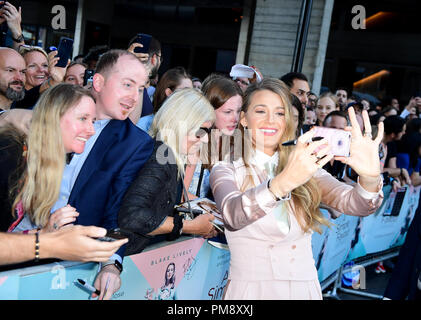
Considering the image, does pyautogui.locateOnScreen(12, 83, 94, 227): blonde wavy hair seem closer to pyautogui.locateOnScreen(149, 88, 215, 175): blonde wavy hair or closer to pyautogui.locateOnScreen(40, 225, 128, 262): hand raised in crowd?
pyautogui.locateOnScreen(40, 225, 128, 262): hand raised in crowd

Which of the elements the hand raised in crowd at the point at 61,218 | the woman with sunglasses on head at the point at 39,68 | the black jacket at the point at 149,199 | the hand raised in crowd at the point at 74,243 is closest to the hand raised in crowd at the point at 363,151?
the black jacket at the point at 149,199

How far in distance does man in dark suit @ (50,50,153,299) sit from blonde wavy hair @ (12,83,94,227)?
0.16 metres

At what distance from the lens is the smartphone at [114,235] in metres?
2.16

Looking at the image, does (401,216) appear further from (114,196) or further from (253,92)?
(114,196)

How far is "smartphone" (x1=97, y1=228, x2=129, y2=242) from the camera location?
2159 millimetres

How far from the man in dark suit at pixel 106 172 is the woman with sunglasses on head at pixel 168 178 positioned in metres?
0.08

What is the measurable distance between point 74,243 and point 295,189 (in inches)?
50.9

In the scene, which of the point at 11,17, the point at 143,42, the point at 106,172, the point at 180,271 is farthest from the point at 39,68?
the point at 180,271

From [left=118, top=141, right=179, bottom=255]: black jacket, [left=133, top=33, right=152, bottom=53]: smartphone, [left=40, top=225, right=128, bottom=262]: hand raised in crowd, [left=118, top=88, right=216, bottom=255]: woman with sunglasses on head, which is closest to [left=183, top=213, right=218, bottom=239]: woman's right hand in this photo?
[left=118, top=88, right=216, bottom=255]: woman with sunglasses on head

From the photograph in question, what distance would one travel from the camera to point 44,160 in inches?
95.0

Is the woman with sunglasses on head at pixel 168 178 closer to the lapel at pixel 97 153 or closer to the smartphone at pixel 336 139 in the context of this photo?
the lapel at pixel 97 153

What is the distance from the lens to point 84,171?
2.62m
